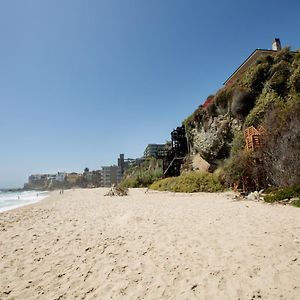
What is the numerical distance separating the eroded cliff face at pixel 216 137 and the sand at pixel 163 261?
15.7 meters

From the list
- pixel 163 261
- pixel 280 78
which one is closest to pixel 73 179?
pixel 280 78

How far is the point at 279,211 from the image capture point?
903 centimetres

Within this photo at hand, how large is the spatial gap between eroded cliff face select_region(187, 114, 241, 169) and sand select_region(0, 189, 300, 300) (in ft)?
51.6

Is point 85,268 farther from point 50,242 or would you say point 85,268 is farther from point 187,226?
point 187,226

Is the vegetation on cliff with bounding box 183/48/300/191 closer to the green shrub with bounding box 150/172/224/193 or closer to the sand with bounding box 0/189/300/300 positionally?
the green shrub with bounding box 150/172/224/193

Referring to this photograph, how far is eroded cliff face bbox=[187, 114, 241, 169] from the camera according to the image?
2373cm

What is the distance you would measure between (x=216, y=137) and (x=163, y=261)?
20.9 metres

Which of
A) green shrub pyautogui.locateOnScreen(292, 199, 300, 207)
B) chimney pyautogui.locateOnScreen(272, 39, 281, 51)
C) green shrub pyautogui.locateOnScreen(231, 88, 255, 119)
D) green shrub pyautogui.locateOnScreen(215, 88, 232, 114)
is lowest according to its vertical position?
green shrub pyautogui.locateOnScreen(292, 199, 300, 207)

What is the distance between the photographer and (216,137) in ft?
81.7

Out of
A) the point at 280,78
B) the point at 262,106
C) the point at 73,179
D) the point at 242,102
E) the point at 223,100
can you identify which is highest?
the point at 73,179

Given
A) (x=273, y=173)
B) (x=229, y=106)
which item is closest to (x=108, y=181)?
(x=229, y=106)

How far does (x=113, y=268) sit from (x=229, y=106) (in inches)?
868

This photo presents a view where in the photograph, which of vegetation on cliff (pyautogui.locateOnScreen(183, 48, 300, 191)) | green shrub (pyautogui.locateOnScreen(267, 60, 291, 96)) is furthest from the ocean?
green shrub (pyautogui.locateOnScreen(267, 60, 291, 96))

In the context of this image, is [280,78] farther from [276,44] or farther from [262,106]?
[276,44]
